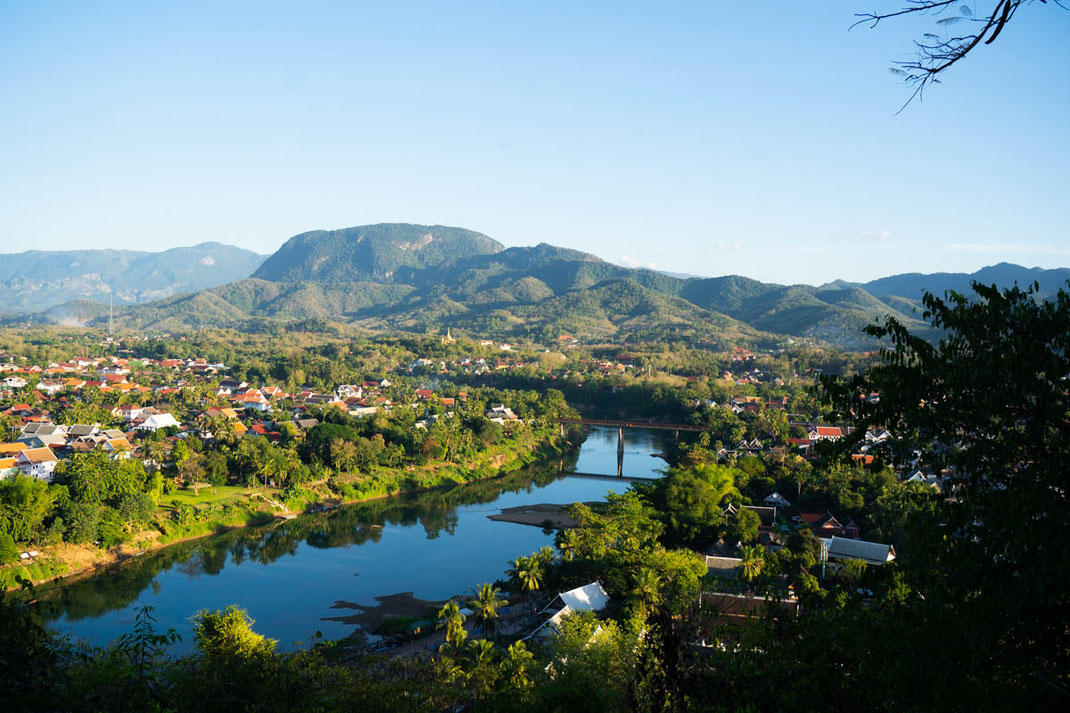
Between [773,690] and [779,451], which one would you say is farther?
[779,451]

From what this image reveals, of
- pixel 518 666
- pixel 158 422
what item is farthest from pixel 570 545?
pixel 158 422

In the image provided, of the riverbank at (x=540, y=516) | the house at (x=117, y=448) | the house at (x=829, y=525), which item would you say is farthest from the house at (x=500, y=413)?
the house at (x=829, y=525)

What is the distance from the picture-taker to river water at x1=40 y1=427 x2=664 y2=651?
59.9 feet

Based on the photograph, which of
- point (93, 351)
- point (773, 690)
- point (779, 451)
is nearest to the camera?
point (773, 690)

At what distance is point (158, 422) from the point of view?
3869 cm

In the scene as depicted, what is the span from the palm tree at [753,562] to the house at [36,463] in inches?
983

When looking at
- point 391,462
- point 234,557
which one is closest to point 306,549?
point 234,557

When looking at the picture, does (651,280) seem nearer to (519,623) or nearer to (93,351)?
(93,351)

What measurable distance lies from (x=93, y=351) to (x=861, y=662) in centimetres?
8669

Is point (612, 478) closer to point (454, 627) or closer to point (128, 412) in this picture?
point (454, 627)

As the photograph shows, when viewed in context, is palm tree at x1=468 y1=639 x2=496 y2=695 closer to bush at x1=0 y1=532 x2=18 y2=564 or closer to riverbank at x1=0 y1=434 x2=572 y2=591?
riverbank at x1=0 y1=434 x2=572 y2=591

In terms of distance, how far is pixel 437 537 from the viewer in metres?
26.1

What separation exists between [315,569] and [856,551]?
15.2 meters

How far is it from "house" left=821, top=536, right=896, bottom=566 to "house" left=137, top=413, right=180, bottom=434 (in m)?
31.2
